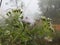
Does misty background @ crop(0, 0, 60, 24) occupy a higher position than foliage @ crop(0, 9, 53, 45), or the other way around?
misty background @ crop(0, 0, 60, 24)

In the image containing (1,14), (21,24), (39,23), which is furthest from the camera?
(1,14)

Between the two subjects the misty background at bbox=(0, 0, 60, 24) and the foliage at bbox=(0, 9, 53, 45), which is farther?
the misty background at bbox=(0, 0, 60, 24)

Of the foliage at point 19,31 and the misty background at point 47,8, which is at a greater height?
the misty background at point 47,8

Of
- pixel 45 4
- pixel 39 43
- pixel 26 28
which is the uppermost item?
pixel 45 4

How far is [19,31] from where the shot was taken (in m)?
1.10

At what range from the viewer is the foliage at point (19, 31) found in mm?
1092

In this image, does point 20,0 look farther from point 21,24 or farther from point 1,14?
point 21,24

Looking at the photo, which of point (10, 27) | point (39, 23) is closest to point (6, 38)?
point (10, 27)

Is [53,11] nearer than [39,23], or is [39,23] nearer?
[39,23]

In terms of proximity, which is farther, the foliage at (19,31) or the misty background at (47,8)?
the misty background at (47,8)

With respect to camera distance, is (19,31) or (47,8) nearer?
(19,31)

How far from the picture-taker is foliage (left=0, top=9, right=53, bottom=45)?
1.09 m

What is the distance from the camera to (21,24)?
1077 mm

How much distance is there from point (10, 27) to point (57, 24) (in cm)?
36
